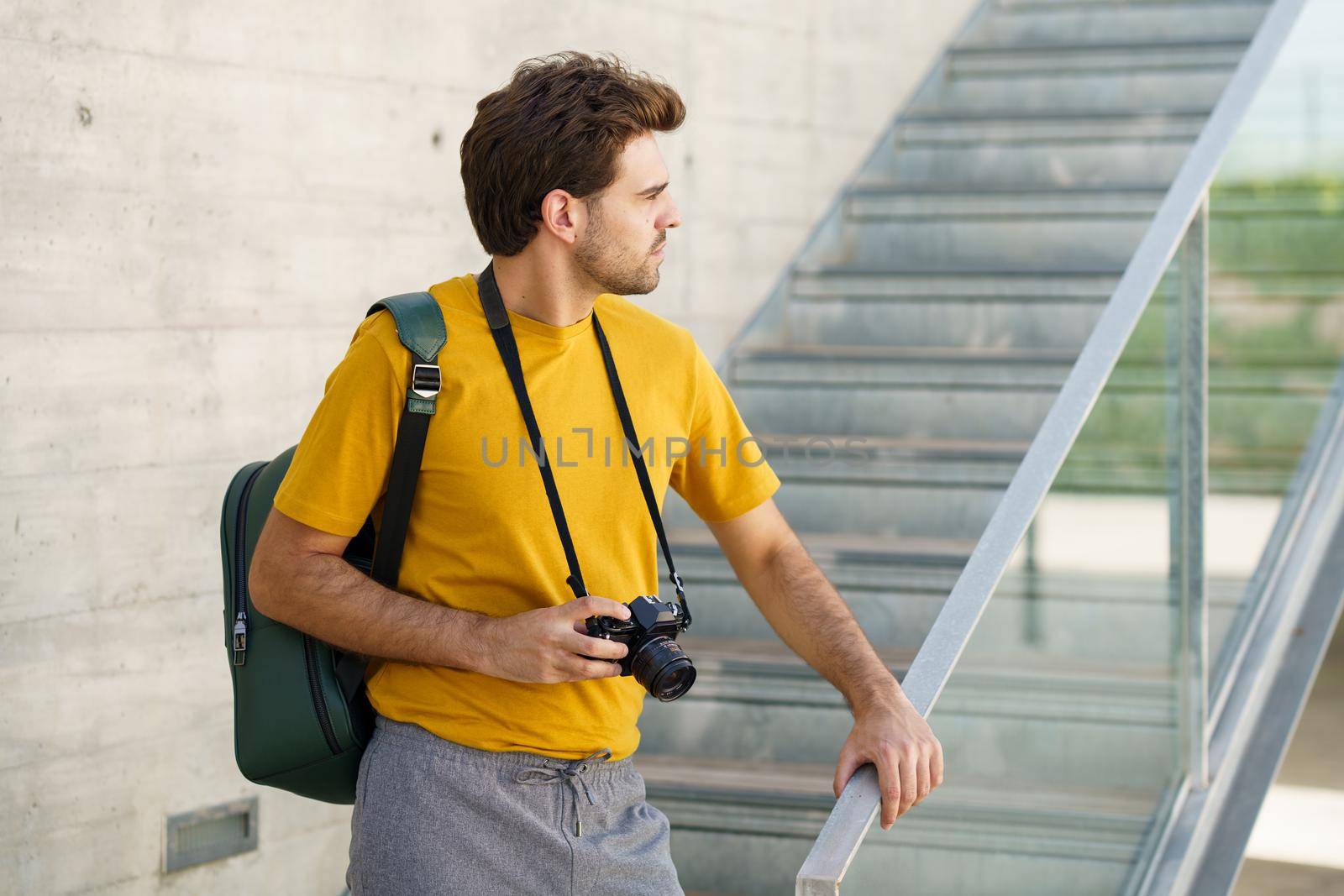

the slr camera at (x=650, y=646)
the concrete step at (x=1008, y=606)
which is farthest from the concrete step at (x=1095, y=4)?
the slr camera at (x=650, y=646)

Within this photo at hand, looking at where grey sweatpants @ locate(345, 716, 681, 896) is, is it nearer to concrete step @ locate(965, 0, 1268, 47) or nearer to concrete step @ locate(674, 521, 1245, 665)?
concrete step @ locate(674, 521, 1245, 665)

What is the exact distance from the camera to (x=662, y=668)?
1424 millimetres

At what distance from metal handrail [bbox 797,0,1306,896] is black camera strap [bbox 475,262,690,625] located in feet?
0.87

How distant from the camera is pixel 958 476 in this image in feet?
12.1

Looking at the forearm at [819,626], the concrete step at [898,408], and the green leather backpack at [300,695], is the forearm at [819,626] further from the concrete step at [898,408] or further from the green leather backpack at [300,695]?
the concrete step at [898,408]

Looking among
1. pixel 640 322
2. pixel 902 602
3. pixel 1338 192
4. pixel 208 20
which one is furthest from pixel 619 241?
pixel 1338 192

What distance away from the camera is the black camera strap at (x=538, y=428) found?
1.49 metres

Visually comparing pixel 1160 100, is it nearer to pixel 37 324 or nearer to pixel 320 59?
pixel 320 59

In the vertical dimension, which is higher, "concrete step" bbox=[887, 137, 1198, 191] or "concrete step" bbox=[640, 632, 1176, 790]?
"concrete step" bbox=[887, 137, 1198, 191]

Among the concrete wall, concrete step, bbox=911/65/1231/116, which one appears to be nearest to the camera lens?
the concrete wall

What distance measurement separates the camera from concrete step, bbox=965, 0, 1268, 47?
490 centimetres

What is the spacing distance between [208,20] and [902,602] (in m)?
1.89

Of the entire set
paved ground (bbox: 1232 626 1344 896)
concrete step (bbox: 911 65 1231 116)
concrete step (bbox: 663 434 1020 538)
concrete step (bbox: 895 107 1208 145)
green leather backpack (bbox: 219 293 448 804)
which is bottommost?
paved ground (bbox: 1232 626 1344 896)

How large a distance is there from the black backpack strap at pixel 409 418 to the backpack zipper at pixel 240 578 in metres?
0.17
